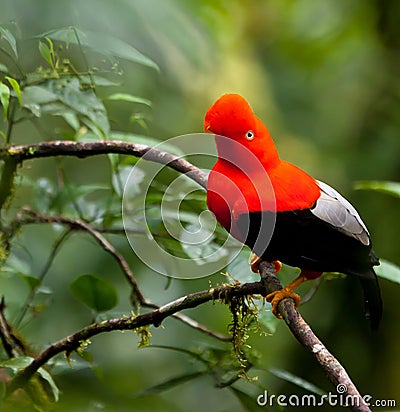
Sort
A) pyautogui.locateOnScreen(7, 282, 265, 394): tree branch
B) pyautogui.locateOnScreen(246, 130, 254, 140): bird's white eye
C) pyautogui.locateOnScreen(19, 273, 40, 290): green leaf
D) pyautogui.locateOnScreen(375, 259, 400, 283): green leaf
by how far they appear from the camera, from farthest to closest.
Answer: pyautogui.locateOnScreen(19, 273, 40, 290): green leaf
pyautogui.locateOnScreen(375, 259, 400, 283): green leaf
pyautogui.locateOnScreen(246, 130, 254, 140): bird's white eye
pyautogui.locateOnScreen(7, 282, 265, 394): tree branch

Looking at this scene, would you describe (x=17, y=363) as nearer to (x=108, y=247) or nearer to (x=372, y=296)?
(x=108, y=247)

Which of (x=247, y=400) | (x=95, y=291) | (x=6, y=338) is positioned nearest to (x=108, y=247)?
(x=95, y=291)

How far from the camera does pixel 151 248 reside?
71.2 inches

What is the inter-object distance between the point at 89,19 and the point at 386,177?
8.33ft

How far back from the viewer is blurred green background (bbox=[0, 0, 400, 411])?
1544 mm

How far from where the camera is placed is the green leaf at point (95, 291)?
1.65 m

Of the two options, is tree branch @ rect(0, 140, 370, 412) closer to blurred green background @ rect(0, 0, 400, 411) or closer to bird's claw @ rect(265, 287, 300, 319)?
bird's claw @ rect(265, 287, 300, 319)

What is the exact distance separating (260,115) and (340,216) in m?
2.86

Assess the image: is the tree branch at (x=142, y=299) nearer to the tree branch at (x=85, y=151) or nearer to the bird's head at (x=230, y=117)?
the tree branch at (x=85, y=151)

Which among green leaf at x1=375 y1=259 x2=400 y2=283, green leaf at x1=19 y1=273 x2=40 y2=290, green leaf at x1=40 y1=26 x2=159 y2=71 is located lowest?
green leaf at x1=19 y1=273 x2=40 y2=290

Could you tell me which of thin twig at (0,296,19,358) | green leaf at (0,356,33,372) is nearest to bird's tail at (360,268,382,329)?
green leaf at (0,356,33,372)

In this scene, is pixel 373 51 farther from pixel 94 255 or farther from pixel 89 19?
pixel 89 19

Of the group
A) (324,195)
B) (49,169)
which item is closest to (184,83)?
(49,169)

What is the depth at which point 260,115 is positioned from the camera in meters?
4.15
